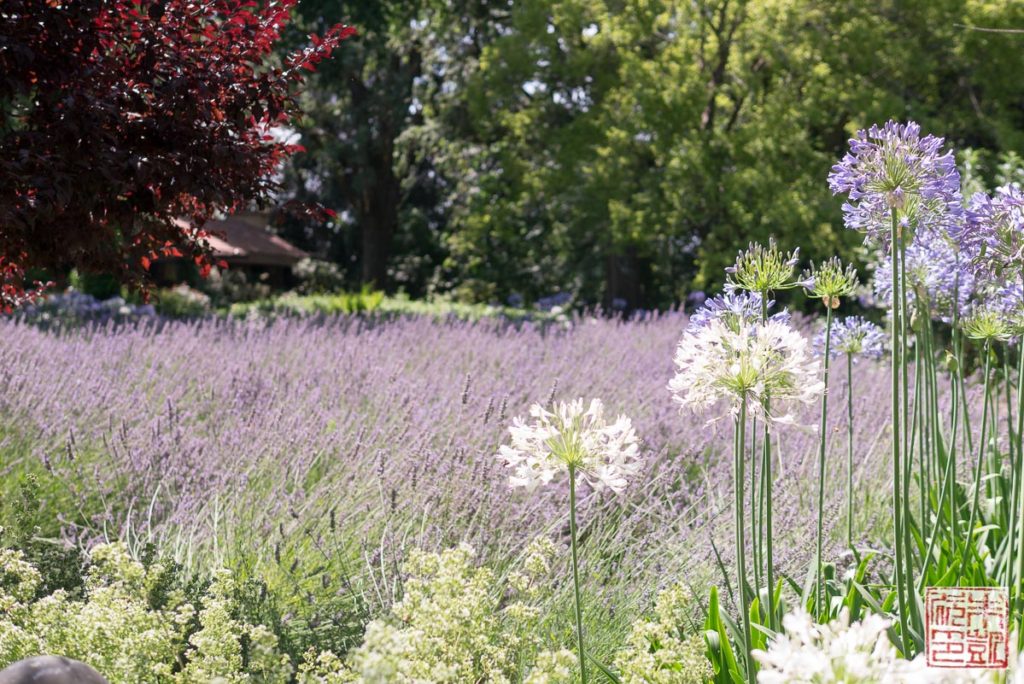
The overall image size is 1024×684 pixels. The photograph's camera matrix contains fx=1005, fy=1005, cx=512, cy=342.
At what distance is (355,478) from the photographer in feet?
13.3

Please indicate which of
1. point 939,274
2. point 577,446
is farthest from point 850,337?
point 577,446

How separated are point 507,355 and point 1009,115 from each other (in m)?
12.2

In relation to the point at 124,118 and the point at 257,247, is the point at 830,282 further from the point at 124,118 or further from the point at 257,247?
the point at 257,247

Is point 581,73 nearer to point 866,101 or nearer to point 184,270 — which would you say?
point 866,101

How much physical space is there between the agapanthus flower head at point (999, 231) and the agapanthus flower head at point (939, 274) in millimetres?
499

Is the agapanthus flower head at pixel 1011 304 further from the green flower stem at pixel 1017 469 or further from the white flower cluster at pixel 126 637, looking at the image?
the white flower cluster at pixel 126 637

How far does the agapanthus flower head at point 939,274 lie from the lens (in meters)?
3.02

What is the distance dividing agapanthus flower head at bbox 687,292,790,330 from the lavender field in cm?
52

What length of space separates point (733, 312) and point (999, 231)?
687 millimetres

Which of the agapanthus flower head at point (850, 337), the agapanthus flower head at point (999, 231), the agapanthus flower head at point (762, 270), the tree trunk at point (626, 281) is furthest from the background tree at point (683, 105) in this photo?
the agapanthus flower head at point (762, 270)

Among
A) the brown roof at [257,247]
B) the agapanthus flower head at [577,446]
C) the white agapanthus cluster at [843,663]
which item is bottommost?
the white agapanthus cluster at [843,663]

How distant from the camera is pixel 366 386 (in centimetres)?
545

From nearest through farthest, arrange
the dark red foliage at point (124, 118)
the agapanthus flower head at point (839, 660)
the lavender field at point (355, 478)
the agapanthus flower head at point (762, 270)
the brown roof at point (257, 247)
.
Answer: the agapanthus flower head at point (839, 660) → the agapanthus flower head at point (762, 270) → the dark red foliage at point (124, 118) → the lavender field at point (355, 478) → the brown roof at point (257, 247)

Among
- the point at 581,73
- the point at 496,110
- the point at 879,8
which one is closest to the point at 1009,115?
the point at 879,8
